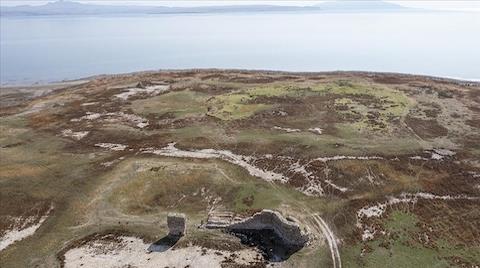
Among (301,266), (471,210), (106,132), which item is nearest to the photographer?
(301,266)

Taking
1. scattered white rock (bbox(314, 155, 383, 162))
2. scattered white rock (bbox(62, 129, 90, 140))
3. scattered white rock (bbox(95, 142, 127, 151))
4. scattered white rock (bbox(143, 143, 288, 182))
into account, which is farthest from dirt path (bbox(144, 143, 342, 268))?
scattered white rock (bbox(62, 129, 90, 140))

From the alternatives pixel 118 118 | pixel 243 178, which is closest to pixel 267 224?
pixel 243 178

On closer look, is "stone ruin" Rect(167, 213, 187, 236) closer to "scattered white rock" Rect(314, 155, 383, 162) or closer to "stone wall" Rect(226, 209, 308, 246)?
"stone wall" Rect(226, 209, 308, 246)

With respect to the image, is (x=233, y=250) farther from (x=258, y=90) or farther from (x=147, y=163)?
(x=258, y=90)

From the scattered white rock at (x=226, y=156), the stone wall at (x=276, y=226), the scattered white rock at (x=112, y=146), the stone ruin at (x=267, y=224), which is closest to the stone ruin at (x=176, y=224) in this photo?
the stone ruin at (x=267, y=224)

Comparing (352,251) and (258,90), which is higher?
(258,90)

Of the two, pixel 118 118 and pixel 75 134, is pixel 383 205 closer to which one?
pixel 75 134

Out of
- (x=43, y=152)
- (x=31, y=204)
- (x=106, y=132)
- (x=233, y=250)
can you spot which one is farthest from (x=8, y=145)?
(x=233, y=250)
